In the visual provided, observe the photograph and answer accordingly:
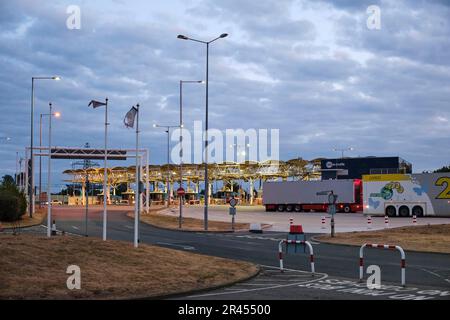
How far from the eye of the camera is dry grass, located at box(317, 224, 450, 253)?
90.2 ft

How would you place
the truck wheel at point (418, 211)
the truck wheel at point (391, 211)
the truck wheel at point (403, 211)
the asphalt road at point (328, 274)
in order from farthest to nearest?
the truck wheel at point (391, 211) → the truck wheel at point (403, 211) → the truck wheel at point (418, 211) → the asphalt road at point (328, 274)

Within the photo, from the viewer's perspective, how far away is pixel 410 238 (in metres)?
30.9

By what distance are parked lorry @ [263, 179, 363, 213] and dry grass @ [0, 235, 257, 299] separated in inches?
1993

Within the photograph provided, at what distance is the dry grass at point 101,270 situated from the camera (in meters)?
13.2

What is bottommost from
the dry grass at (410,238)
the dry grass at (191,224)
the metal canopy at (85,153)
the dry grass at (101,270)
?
the dry grass at (191,224)

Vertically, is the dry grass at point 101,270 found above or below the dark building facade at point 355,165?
below

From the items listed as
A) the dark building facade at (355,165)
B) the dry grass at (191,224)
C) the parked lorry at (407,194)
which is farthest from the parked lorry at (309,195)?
the dark building facade at (355,165)

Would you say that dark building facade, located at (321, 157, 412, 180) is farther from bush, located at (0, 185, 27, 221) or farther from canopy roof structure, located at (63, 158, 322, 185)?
bush, located at (0, 185, 27, 221)

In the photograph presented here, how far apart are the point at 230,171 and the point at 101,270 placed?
89773 millimetres

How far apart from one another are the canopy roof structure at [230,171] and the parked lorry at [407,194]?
3995cm

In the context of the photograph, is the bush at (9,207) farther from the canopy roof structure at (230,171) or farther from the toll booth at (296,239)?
the canopy roof structure at (230,171)

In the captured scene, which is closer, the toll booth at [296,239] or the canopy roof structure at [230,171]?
the toll booth at [296,239]
